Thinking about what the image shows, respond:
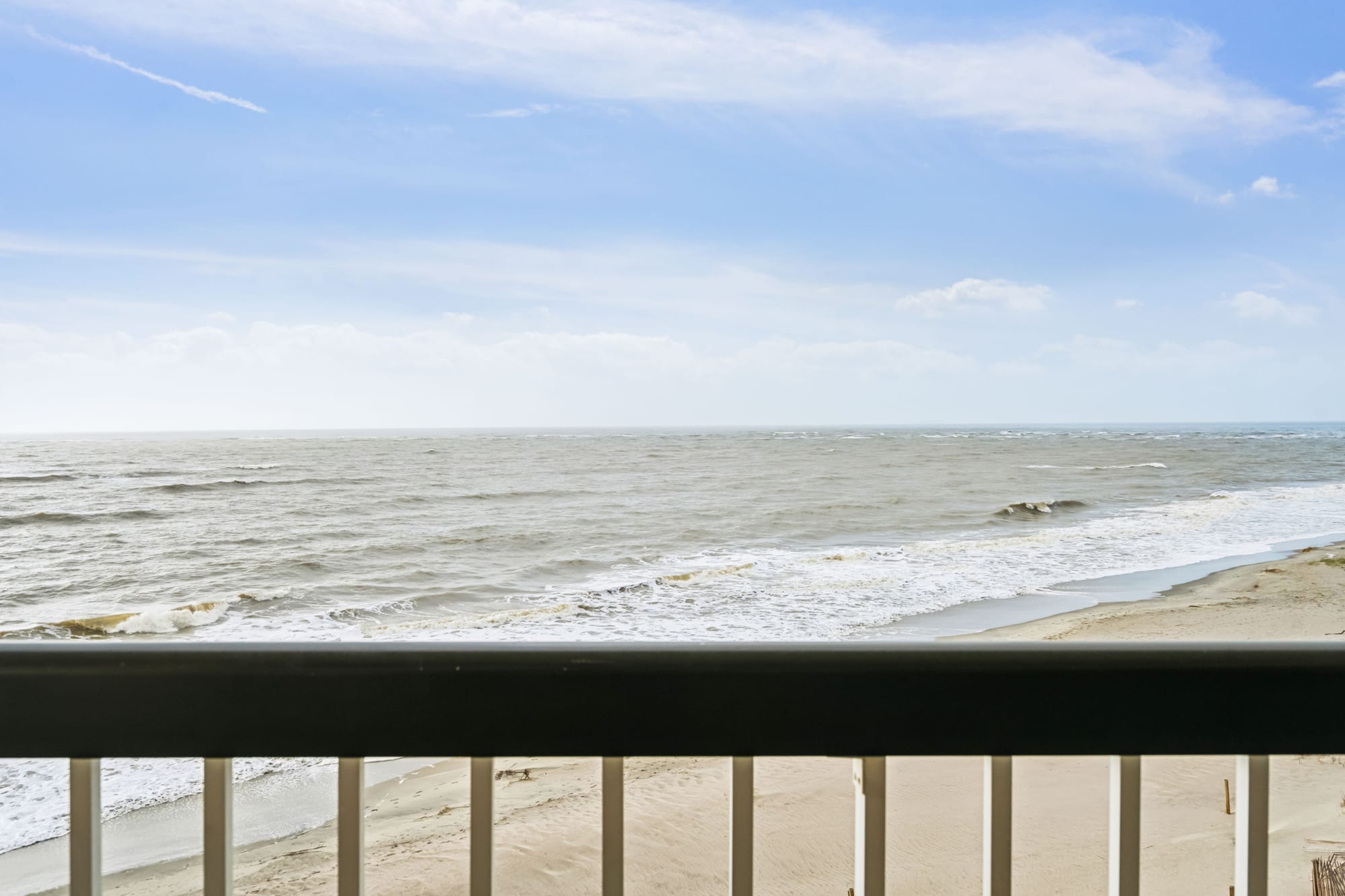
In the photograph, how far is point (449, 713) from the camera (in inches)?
17.2

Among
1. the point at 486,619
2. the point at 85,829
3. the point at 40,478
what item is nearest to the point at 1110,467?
the point at 486,619

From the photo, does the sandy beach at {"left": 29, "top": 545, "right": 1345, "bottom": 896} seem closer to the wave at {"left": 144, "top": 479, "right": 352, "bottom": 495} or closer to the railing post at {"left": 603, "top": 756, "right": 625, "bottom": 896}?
the railing post at {"left": 603, "top": 756, "right": 625, "bottom": 896}

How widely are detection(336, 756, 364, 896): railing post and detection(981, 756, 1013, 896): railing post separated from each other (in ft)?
1.21

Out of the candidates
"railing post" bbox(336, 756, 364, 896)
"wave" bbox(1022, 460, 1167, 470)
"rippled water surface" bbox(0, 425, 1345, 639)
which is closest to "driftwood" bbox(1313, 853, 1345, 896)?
"railing post" bbox(336, 756, 364, 896)

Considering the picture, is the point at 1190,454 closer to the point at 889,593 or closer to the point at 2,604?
the point at 889,593

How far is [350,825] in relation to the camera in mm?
452

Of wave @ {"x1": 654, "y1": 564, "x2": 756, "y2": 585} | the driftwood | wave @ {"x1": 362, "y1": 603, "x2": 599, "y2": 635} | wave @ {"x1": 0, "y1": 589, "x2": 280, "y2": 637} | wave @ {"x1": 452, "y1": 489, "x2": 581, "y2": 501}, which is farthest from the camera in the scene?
wave @ {"x1": 452, "y1": 489, "x2": 581, "y2": 501}

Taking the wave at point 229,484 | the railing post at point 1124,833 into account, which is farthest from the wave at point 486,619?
the wave at point 229,484

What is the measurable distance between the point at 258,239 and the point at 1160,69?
84.2ft

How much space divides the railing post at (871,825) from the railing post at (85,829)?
44cm

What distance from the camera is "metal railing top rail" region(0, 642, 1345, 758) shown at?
433 millimetres

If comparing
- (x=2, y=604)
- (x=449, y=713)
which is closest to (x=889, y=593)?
(x=449, y=713)

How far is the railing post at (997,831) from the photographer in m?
0.46

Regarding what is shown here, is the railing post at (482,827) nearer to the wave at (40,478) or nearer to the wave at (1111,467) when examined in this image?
the wave at (40,478)
